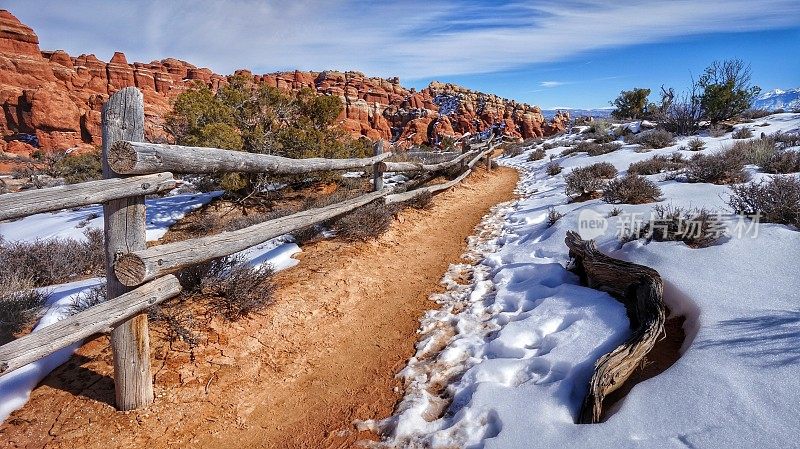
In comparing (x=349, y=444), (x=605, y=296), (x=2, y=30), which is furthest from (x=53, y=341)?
(x=2, y=30)

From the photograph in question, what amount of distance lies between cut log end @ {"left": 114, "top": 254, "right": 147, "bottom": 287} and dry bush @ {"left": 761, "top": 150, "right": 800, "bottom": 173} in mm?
10104

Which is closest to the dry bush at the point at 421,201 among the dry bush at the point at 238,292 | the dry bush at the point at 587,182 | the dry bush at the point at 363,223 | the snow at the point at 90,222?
the dry bush at the point at 363,223

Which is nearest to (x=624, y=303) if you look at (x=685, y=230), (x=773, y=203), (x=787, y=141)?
(x=685, y=230)

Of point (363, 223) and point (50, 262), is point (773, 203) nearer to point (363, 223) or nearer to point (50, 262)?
point (363, 223)

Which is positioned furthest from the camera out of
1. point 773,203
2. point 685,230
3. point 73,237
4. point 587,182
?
point 587,182

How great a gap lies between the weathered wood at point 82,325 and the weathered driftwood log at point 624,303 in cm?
291

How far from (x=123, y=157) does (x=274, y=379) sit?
6.80ft

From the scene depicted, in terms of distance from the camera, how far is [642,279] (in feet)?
10.5

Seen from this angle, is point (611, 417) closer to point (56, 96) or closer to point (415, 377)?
point (415, 377)

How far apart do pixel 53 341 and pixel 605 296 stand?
4.21m

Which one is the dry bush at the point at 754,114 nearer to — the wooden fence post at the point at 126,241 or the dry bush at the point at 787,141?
the dry bush at the point at 787,141

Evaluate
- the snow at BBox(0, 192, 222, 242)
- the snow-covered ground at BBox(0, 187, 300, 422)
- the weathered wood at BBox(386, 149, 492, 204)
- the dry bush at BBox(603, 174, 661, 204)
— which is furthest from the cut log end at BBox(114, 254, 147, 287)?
the dry bush at BBox(603, 174, 661, 204)

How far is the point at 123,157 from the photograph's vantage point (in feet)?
7.50

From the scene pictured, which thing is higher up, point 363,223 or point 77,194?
point 77,194
